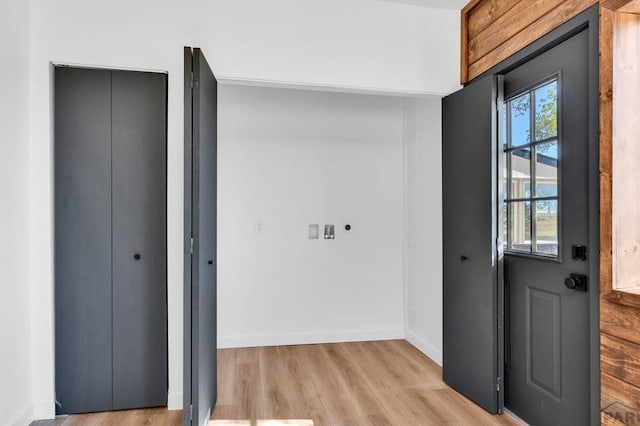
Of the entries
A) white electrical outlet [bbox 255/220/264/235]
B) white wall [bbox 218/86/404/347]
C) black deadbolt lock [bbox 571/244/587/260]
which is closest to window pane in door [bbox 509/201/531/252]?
black deadbolt lock [bbox 571/244/587/260]

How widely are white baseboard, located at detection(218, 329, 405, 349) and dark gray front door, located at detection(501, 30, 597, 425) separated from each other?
1.47m

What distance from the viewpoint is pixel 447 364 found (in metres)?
2.75

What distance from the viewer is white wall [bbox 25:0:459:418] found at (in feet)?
7.44

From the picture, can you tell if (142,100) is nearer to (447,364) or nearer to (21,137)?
(21,137)

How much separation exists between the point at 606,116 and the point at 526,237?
2.63 ft

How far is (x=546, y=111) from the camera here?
2.09 meters

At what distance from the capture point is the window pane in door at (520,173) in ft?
7.29

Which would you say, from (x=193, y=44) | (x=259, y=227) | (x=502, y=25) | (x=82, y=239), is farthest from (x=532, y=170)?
(x=82, y=239)

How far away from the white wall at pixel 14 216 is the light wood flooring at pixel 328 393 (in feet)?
1.16

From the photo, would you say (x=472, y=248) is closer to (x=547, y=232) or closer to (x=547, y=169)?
(x=547, y=232)

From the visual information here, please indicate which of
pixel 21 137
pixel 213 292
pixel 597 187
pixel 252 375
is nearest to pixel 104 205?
pixel 21 137

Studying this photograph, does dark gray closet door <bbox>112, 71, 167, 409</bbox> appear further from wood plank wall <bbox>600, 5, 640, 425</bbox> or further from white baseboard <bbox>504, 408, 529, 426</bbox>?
wood plank wall <bbox>600, 5, 640, 425</bbox>

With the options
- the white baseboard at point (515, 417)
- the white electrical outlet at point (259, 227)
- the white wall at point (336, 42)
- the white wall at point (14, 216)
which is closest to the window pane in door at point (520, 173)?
the white wall at point (336, 42)

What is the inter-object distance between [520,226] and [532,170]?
0.33 m
